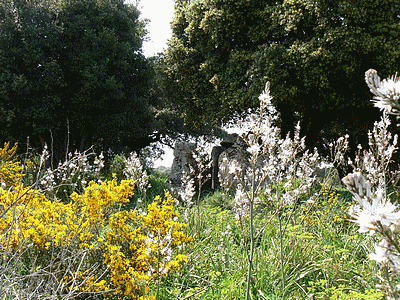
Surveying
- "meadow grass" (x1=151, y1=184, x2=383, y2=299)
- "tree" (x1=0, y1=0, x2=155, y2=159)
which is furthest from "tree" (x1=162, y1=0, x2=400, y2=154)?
"meadow grass" (x1=151, y1=184, x2=383, y2=299)

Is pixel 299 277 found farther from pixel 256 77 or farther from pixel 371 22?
pixel 371 22

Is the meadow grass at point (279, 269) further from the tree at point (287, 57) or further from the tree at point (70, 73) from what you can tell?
the tree at point (70, 73)

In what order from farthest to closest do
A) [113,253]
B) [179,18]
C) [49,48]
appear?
1. [49,48]
2. [179,18]
3. [113,253]

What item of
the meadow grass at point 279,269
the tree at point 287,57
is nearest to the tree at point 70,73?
the tree at point 287,57

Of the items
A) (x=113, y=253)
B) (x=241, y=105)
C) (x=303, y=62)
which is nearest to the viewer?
(x=113, y=253)

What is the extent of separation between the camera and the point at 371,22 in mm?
8992

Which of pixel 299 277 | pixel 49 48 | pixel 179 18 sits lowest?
pixel 299 277

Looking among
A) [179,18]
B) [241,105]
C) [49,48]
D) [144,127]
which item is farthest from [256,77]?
[49,48]

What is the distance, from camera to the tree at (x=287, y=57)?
8719mm

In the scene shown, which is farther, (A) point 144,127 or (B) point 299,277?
(A) point 144,127

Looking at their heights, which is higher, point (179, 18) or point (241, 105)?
point (179, 18)

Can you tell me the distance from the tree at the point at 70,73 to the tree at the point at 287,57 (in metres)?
2.25

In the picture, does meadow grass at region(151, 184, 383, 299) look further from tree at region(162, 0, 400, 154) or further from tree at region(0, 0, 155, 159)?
tree at region(0, 0, 155, 159)

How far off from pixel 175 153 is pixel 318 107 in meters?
4.46
